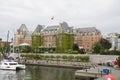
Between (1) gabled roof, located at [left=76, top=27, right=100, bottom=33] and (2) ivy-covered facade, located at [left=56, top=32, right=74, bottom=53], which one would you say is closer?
(2) ivy-covered facade, located at [left=56, top=32, right=74, bottom=53]

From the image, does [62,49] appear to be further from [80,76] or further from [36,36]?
[80,76]

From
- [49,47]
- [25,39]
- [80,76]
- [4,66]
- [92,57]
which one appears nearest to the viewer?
[80,76]

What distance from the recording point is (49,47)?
432 ft

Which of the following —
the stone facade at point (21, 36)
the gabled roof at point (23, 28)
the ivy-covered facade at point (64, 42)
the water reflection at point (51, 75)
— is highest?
the gabled roof at point (23, 28)

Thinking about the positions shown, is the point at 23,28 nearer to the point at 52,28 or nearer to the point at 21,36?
the point at 21,36

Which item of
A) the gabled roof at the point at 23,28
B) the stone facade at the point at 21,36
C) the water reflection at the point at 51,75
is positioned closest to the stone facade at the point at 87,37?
the stone facade at the point at 21,36

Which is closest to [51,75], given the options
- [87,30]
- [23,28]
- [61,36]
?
[61,36]

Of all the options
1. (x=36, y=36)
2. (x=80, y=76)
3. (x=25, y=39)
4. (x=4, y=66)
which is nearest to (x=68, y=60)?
(x=4, y=66)

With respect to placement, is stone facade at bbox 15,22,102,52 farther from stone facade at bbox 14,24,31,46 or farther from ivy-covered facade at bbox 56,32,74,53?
stone facade at bbox 14,24,31,46

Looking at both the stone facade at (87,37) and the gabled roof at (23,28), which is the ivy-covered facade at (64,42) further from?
the gabled roof at (23,28)

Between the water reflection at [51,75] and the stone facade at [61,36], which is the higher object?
the stone facade at [61,36]

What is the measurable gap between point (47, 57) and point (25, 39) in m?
71.5

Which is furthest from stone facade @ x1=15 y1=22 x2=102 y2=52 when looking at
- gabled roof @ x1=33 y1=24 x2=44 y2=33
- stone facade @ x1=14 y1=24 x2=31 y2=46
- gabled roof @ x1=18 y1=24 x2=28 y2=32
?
gabled roof @ x1=18 y1=24 x2=28 y2=32

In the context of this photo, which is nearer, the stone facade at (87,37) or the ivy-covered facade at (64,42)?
the ivy-covered facade at (64,42)
